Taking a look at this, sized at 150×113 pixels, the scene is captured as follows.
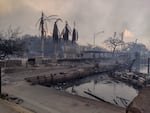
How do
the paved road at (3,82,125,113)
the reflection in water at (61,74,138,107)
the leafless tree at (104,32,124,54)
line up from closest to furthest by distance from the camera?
1. the paved road at (3,82,125,113)
2. the reflection in water at (61,74,138,107)
3. the leafless tree at (104,32,124,54)

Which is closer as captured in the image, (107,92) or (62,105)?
(62,105)

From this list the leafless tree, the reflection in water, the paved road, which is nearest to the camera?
the paved road

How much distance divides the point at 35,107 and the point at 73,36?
47.0 m

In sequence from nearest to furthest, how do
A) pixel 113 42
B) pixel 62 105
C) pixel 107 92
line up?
1. pixel 62 105
2. pixel 107 92
3. pixel 113 42

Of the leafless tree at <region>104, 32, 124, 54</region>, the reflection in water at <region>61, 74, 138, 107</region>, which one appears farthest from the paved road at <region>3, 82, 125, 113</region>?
the leafless tree at <region>104, 32, 124, 54</region>

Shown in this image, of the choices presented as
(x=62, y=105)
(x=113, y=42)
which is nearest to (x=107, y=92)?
(x=62, y=105)

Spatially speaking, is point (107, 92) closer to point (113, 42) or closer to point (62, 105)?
point (62, 105)

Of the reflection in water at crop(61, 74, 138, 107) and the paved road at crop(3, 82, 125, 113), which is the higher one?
the paved road at crop(3, 82, 125, 113)

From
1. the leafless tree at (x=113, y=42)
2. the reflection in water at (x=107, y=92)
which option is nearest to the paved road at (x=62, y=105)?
the reflection in water at (x=107, y=92)

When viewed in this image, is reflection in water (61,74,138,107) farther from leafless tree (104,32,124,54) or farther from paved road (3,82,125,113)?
leafless tree (104,32,124,54)

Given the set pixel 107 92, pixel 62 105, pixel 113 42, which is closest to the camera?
pixel 62 105

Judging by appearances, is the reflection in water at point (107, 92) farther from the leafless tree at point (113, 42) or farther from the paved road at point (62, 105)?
the leafless tree at point (113, 42)

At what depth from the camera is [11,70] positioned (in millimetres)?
30703

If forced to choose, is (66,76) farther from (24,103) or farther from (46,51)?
(46,51)
